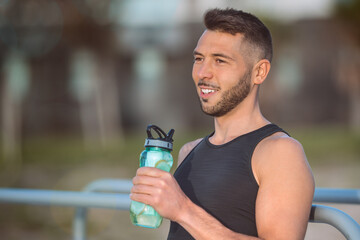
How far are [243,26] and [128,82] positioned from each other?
52.9 feet

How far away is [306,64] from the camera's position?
18609 millimetres

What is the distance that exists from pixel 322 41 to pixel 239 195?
1730 cm

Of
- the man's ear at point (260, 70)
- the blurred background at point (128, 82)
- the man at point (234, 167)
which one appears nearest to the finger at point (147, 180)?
the man at point (234, 167)

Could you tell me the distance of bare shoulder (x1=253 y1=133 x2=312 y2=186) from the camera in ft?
5.75

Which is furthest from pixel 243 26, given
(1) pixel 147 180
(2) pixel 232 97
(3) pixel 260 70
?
(1) pixel 147 180

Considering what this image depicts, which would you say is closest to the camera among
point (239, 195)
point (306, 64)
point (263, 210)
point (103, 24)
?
point (263, 210)

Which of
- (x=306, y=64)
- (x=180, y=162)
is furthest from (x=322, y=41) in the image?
(x=180, y=162)

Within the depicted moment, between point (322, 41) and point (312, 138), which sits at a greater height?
point (322, 41)

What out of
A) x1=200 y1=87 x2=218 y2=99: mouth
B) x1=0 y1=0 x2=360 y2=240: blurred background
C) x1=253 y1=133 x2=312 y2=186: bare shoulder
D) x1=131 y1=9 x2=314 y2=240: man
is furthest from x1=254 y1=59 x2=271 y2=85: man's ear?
x1=0 y1=0 x2=360 y2=240: blurred background

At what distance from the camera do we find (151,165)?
5.80 ft

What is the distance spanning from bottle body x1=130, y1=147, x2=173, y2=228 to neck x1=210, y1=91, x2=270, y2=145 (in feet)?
1.47

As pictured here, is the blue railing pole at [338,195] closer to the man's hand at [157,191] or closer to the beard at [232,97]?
the beard at [232,97]

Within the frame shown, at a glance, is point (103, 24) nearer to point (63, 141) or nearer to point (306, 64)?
point (63, 141)

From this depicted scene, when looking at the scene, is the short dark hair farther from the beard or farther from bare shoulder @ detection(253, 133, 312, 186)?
bare shoulder @ detection(253, 133, 312, 186)
